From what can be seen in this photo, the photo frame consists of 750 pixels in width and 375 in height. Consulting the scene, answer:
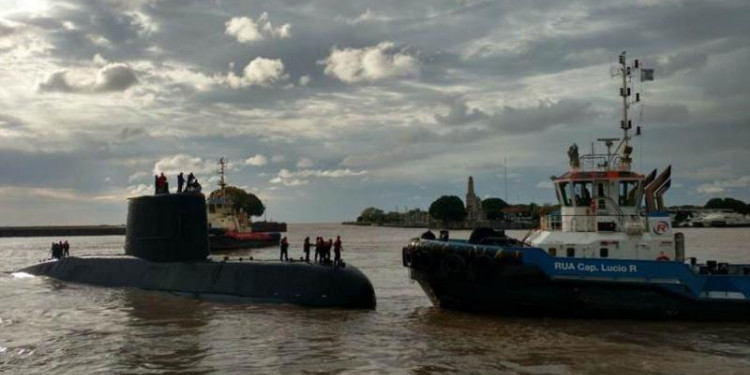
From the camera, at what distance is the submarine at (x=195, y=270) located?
65.8 ft

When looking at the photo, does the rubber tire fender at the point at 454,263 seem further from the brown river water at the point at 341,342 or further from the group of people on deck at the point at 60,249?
the group of people on deck at the point at 60,249

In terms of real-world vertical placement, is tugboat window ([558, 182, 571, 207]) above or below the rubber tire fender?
above

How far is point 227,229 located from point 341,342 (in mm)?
53013

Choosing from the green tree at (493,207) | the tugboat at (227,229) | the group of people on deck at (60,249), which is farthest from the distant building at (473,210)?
the group of people on deck at (60,249)

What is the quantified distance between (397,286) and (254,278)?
844 centimetres

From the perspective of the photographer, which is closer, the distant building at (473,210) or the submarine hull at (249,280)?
the submarine hull at (249,280)

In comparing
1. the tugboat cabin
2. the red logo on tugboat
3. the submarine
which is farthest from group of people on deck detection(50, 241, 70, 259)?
the red logo on tugboat

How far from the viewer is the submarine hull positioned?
19844 mm

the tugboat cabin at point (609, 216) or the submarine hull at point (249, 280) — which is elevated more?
the tugboat cabin at point (609, 216)

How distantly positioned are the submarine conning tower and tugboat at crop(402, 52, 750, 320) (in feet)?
25.8

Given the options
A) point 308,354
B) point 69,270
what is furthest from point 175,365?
point 69,270

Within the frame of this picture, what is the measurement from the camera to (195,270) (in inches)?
920

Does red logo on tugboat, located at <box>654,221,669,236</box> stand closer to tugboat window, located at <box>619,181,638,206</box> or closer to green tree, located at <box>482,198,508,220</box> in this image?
tugboat window, located at <box>619,181,638,206</box>

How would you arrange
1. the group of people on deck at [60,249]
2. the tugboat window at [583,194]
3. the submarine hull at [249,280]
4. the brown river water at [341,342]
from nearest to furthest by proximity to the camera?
the brown river water at [341,342] → the tugboat window at [583,194] → the submarine hull at [249,280] → the group of people on deck at [60,249]
